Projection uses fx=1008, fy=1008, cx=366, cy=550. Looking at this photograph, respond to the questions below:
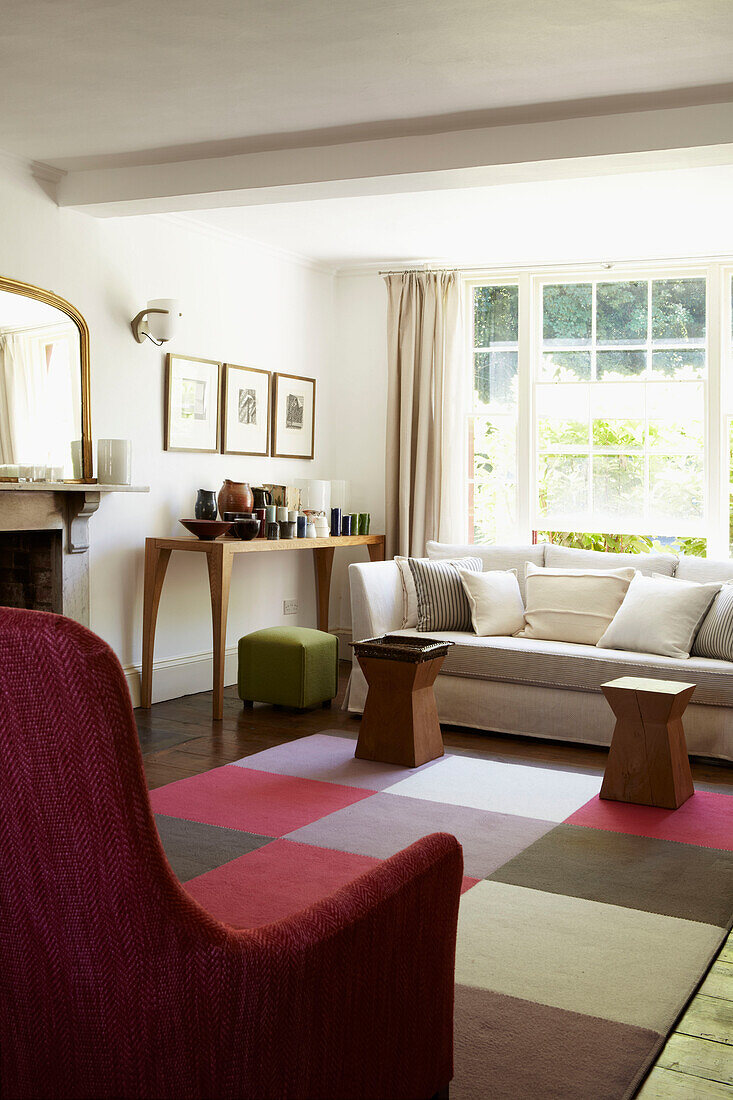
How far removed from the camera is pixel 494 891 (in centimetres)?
291

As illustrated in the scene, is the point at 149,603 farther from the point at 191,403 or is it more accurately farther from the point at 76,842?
the point at 76,842

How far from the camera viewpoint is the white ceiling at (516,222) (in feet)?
15.4

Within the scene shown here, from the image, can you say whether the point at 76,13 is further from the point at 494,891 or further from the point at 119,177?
the point at 494,891

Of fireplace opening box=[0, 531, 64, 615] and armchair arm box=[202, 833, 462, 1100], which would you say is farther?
fireplace opening box=[0, 531, 64, 615]

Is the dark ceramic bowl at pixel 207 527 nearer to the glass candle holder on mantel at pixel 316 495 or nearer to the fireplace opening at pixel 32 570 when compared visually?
the fireplace opening at pixel 32 570

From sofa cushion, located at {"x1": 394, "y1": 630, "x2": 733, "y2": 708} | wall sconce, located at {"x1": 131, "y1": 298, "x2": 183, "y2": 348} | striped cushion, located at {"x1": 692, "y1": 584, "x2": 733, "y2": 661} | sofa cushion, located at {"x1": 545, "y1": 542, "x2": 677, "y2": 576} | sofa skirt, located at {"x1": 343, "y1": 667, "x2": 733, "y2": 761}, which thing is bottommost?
sofa skirt, located at {"x1": 343, "y1": 667, "x2": 733, "y2": 761}

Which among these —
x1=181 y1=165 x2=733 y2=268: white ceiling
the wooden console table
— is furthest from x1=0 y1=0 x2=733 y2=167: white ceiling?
the wooden console table

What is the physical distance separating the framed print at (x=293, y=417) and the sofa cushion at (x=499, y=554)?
4.09 feet

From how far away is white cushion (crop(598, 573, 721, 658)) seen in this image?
4688 millimetres

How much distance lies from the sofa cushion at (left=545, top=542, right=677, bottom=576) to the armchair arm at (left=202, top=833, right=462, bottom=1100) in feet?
12.6

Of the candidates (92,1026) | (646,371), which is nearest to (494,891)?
(92,1026)

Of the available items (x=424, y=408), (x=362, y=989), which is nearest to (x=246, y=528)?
(x=424, y=408)

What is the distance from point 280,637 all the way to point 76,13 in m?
3.13

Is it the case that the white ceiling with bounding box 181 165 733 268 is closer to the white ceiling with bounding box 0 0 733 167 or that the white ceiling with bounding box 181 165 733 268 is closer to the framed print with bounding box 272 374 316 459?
the framed print with bounding box 272 374 316 459
